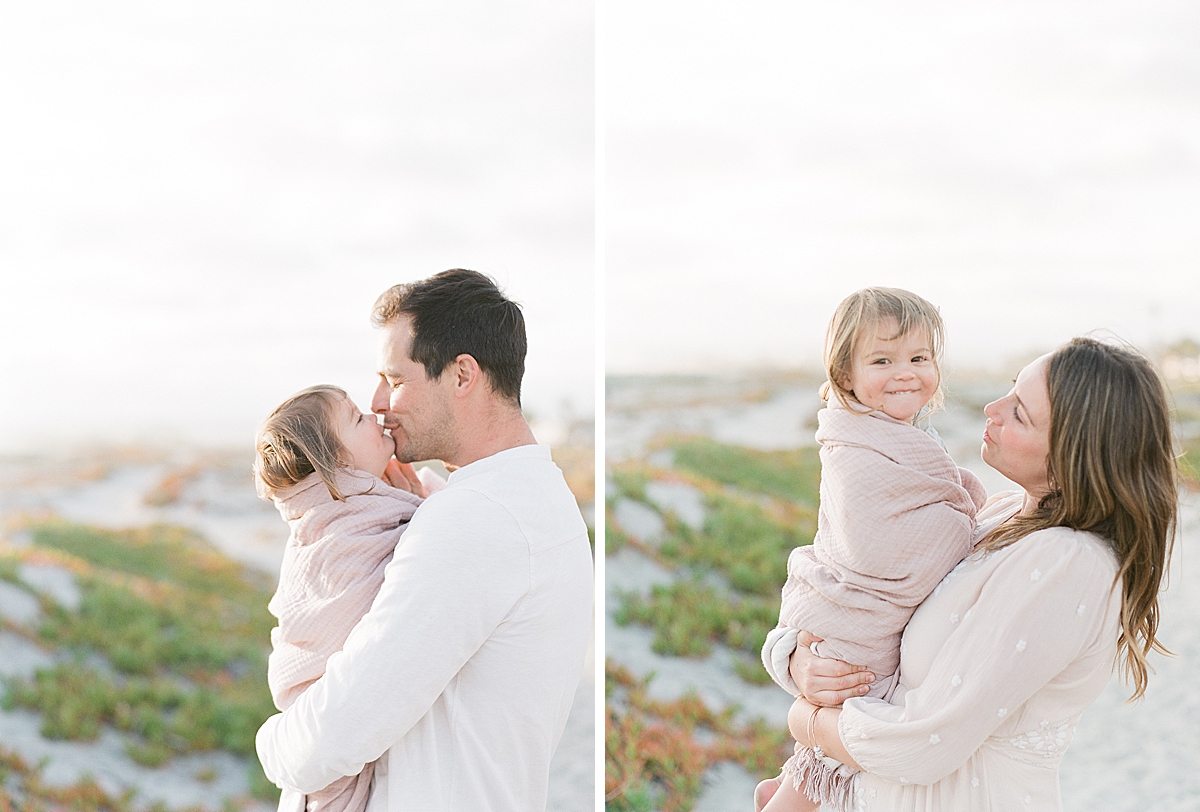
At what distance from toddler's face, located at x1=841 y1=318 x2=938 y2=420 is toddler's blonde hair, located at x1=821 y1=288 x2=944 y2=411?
0.03 feet

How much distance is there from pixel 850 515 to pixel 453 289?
77 centimetres

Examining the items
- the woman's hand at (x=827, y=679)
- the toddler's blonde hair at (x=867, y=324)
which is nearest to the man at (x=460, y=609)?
the woman's hand at (x=827, y=679)

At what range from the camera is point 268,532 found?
5.63 m

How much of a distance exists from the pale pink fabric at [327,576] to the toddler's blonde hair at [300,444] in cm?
2

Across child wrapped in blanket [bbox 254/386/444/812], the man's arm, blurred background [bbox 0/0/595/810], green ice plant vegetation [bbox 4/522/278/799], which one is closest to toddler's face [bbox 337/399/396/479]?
child wrapped in blanket [bbox 254/386/444/812]

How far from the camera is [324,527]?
5.31 feet

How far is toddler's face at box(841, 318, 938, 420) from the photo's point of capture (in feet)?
5.47

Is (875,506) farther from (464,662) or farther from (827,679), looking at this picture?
(464,662)

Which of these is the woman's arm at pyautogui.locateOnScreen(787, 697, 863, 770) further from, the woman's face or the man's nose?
the man's nose

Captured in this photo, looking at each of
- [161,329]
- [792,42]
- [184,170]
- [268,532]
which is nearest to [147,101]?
[184,170]

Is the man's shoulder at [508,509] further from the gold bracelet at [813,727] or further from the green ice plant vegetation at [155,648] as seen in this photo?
the green ice plant vegetation at [155,648]

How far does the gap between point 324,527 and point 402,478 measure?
0.91 ft

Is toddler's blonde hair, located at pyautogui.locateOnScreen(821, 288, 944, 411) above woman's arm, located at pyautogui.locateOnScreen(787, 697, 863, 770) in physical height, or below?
above

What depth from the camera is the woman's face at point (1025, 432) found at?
154cm
